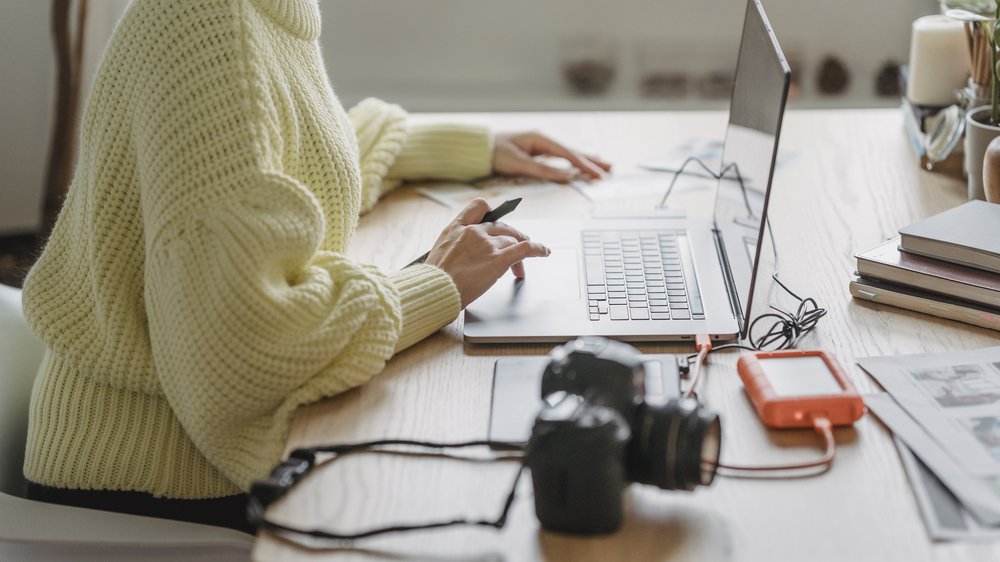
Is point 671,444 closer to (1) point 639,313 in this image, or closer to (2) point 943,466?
(2) point 943,466

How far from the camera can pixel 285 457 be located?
84cm

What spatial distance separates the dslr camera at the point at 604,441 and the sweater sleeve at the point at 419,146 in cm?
77

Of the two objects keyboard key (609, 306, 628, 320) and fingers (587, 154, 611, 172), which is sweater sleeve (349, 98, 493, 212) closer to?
fingers (587, 154, 611, 172)

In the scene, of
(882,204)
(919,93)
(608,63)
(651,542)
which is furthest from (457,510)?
(608,63)

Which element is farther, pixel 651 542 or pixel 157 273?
pixel 157 273

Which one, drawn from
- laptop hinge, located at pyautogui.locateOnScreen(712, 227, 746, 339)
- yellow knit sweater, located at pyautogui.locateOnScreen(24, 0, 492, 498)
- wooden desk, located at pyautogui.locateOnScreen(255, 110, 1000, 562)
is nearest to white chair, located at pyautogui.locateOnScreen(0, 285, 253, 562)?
yellow knit sweater, located at pyautogui.locateOnScreen(24, 0, 492, 498)

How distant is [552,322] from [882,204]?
0.59 m

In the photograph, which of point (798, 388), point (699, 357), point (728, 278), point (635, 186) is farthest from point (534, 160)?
point (798, 388)

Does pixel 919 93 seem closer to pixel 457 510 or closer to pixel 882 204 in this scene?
pixel 882 204

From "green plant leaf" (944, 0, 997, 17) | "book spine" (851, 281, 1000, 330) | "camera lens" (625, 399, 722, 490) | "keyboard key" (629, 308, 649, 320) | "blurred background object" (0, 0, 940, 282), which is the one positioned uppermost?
"green plant leaf" (944, 0, 997, 17)

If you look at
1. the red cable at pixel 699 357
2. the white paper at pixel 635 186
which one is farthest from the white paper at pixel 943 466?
the white paper at pixel 635 186

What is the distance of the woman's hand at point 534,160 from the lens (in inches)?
59.0

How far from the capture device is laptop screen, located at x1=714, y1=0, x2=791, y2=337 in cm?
97

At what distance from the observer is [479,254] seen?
1099 mm
